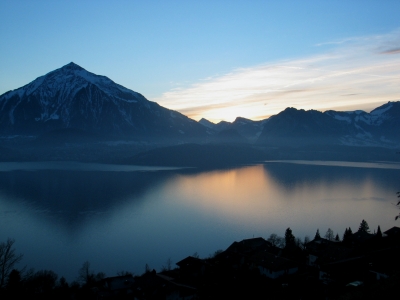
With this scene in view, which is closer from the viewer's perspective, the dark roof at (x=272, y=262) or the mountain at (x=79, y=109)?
the dark roof at (x=272, y=262)

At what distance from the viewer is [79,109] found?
421 feet

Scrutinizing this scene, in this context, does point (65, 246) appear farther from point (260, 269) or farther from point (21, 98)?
point (21, 98)

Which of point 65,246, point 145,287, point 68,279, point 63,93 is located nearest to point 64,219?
point 65,246

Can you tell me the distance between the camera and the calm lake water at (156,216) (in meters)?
18.6

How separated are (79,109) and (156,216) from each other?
109 metres

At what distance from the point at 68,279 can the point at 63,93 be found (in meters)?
124

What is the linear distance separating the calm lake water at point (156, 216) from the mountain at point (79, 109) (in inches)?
3232

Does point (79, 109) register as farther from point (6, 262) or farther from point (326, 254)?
point (326, 254)

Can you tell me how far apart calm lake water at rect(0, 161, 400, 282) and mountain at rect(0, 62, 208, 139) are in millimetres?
82097

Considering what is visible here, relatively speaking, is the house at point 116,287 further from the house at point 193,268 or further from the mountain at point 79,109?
the mountain at point 79,109

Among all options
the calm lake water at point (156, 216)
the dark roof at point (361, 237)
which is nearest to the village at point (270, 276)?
the dark roof at point (361, 237)

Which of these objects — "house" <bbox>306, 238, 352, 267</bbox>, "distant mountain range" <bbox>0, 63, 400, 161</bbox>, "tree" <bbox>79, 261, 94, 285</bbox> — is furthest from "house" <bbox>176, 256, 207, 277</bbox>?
"distant mountain range" <bbox>0, 63, 400, 161</bbox>

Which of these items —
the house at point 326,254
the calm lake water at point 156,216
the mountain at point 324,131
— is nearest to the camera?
the house at point 326,254

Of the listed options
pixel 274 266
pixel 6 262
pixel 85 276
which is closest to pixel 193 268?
pixel 274 266
